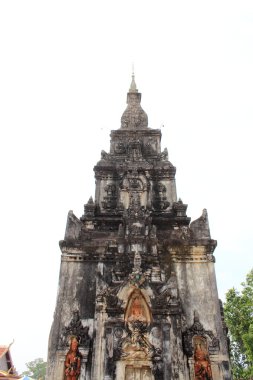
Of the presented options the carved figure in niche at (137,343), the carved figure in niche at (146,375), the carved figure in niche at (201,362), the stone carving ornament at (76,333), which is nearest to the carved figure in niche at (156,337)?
the carved figure in niche at (137,343)

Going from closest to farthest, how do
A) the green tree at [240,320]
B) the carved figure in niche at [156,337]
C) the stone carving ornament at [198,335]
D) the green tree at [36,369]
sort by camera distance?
the carved figure in niche at [156,337]
the stone carving ornament at [198,335]
the green tree at [240,320]
the green tree at [36,369]

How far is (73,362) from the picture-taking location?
426 inches

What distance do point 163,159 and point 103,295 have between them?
8300mm

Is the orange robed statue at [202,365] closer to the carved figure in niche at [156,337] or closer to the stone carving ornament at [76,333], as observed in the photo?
the carved figure in niche at [156,337]

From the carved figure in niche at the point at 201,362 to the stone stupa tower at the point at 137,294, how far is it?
0.03 meters

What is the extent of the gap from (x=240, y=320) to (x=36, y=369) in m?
35.3

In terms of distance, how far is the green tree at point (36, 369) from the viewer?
148 ft

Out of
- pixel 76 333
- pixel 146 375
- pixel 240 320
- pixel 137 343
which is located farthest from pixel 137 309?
pixel 240 320

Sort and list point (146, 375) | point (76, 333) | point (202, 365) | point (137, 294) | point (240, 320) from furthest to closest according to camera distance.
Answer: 1. point (240, 320)
2. point (76, 333)
3. point (137, 294)
4. point (202, 365)
5. point (146, 375)

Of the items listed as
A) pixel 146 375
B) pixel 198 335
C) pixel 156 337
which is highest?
pixel 198 335

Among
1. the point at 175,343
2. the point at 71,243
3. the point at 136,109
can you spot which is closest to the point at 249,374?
the point at 175,343

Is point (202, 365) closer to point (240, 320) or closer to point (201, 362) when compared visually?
point (201, 362)

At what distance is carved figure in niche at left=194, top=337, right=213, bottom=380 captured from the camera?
10.7m

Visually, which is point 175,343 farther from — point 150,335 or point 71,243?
point 71,243
